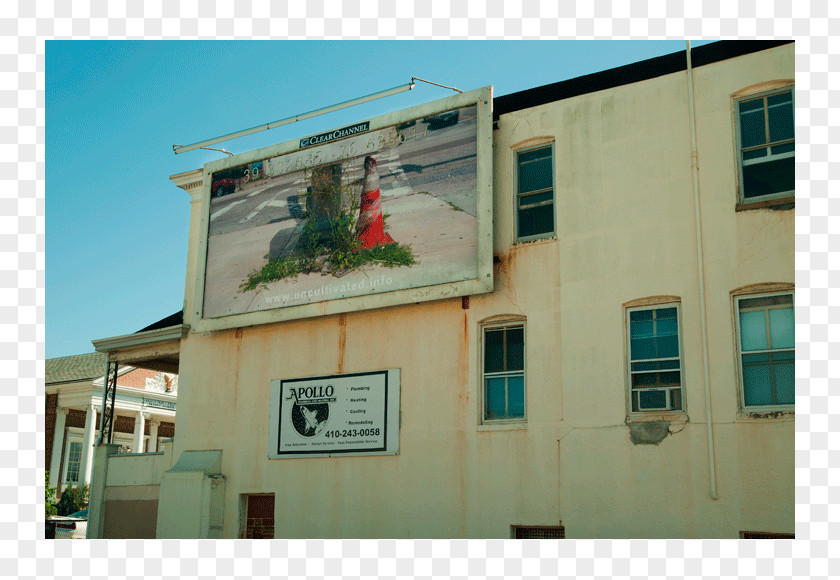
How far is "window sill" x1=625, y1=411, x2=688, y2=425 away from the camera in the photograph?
12914 mm

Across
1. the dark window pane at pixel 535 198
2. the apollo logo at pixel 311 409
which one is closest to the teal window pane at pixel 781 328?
the dark window pane at pixel 535 198

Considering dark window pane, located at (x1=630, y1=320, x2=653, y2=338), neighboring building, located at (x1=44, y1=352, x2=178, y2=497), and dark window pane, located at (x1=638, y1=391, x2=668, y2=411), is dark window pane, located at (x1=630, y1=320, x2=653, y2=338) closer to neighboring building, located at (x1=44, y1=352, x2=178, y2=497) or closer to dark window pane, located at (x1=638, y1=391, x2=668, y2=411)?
dark window pane, located at (x1=638, y1=391, x2=668, y2=411)

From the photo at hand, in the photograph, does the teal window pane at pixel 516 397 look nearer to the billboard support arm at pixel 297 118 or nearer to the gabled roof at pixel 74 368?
the billboard support arm at pixel 297 118

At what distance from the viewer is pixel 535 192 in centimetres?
1545

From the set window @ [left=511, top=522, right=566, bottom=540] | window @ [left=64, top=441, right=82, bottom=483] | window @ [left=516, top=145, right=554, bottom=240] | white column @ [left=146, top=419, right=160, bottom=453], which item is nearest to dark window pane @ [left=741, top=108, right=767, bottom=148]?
window @ [left=516, top=145, right=554, bottom=240]

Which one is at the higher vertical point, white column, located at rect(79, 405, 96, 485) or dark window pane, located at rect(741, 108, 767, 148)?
dark window pane, located at rect(741, 108, 767, 148)

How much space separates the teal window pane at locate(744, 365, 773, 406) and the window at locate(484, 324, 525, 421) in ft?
12.0

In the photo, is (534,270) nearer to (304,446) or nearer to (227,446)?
(304,446)

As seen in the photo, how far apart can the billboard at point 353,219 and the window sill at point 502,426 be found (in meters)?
2.32

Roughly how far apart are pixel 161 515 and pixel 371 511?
5.04m

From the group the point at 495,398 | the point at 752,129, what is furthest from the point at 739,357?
the point at 495,398

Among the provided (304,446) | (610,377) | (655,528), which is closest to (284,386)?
(304,446)

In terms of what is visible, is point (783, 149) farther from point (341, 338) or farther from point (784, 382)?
point (341, 338)

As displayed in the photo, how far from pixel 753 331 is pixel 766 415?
130cm
